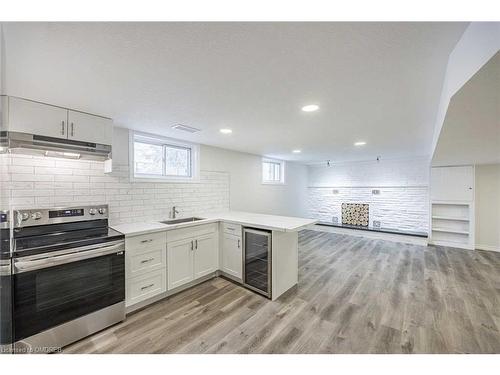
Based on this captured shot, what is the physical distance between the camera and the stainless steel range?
1538mm

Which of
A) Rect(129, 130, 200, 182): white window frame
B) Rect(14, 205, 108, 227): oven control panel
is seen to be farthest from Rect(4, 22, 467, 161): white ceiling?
Rect(14, 205, 108, 227): oven control panel

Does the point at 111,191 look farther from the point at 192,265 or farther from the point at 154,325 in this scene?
the point at 154,325

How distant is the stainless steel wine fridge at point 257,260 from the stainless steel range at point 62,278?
4.74 ft

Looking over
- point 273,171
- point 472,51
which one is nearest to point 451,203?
point 273,171

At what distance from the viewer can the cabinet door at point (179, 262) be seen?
2.53 metres

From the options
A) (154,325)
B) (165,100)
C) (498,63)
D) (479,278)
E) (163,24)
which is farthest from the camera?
(479,278)

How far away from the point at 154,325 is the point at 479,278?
4.49m

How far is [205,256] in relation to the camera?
293 cm

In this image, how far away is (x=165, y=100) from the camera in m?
1.84

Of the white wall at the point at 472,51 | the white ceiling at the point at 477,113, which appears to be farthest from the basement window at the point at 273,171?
the white wall at the point at 472,51

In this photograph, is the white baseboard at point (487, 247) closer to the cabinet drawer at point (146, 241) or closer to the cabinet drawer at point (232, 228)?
the cabinet drawer at point (232, 228)

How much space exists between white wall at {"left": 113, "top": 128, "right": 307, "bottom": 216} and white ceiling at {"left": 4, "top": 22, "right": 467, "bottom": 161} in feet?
4.06

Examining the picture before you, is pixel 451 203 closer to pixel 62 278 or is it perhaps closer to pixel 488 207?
Answer: pixel 488 207
